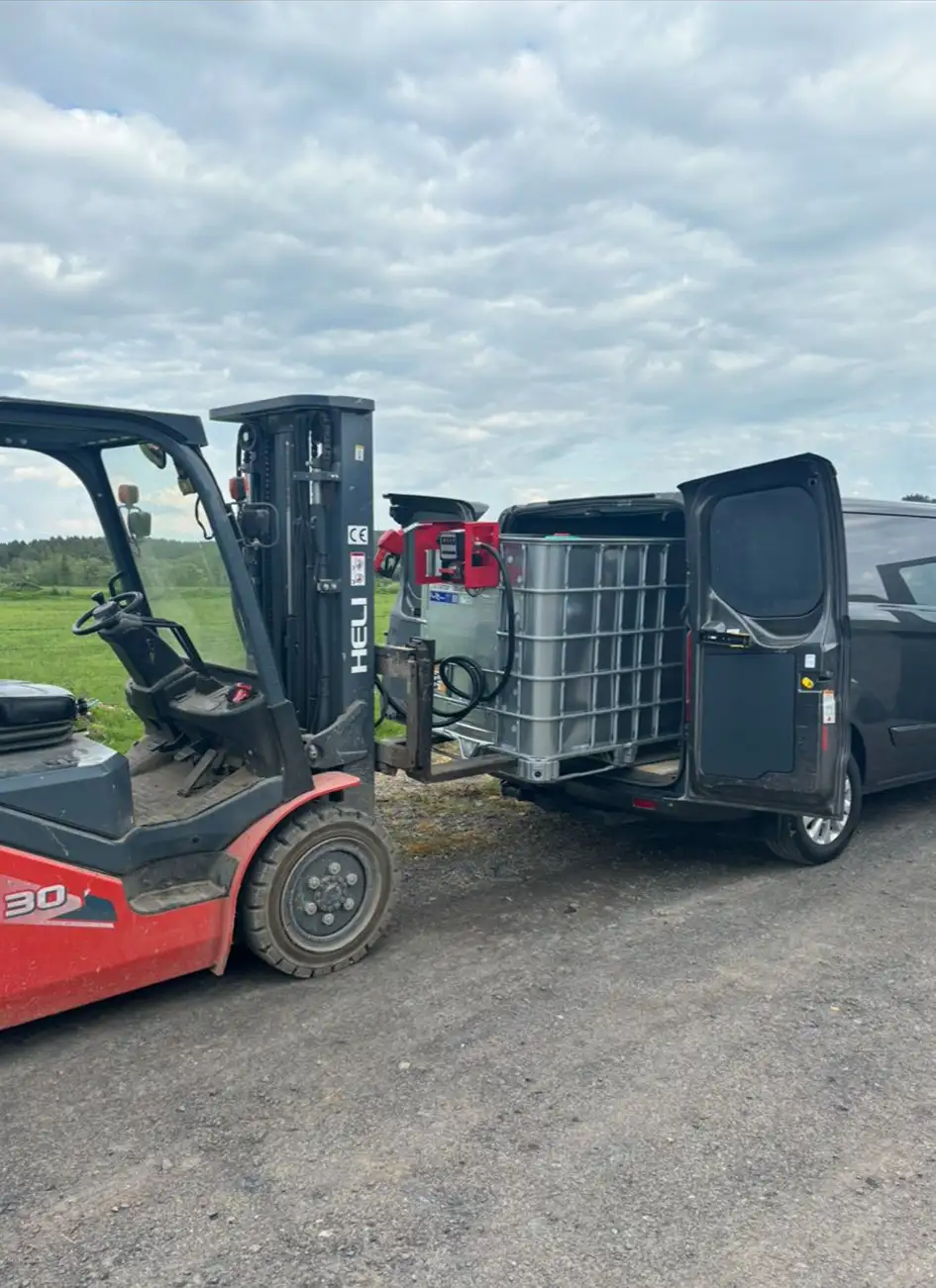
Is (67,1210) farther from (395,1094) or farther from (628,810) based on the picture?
(628,810)

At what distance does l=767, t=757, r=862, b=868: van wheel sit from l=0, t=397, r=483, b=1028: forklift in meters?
2.36

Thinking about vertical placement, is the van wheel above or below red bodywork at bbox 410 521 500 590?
below

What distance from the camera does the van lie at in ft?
17.7

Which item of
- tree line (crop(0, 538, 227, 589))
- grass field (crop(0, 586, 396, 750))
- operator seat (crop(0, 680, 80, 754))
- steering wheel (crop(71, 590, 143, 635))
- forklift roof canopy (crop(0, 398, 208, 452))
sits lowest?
grass field (crop(0, 586, 396, 750))

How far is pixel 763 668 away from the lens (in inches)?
218

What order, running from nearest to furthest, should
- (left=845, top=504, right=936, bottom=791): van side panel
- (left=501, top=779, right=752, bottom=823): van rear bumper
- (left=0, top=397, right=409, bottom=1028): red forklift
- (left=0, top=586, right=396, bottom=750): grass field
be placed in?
1. (left=0, top=397, right=409, bottom=1028): red forklift
2. (left=0, top=586, right=396, bottom=750): grass field
3. (left=501, top=779, right=752, bottom=823): van rear bumper
4. (left=845, top=504, right=936, bottom=791): van side panel

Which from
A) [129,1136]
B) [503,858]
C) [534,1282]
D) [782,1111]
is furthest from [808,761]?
[129,1136]

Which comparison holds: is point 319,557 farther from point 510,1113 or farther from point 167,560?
point 510,1113

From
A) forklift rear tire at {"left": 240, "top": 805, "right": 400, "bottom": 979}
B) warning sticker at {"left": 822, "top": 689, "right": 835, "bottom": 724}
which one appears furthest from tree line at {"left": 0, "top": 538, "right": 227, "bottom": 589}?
warning sticker at {"left": 822, "top": 689, "right": 835, "bottom": 724}

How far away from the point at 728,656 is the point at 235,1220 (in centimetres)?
381

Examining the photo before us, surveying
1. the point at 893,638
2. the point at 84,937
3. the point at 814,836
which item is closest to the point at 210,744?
the point at 84,937

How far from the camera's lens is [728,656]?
561 centimetres

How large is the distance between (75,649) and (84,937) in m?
13.8

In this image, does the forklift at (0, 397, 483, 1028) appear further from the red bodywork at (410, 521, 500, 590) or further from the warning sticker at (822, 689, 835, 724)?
the warning sticker at (822, 689, 835, 724)
